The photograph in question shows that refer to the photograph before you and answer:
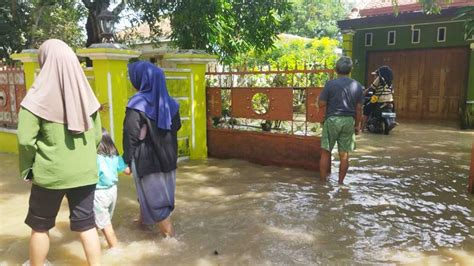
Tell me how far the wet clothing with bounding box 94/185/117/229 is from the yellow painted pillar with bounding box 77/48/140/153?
2.41m

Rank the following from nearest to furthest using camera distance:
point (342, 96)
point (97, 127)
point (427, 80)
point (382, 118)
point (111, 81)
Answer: point (97, 127), point (342, 96), point (111, 81), point (382, 118), point (427, 80)

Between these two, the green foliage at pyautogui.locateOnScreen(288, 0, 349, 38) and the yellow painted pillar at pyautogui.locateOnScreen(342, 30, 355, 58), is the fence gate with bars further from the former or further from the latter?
the green foliage at pyautogui.locateOnScreen(288, 0, 349, 38)

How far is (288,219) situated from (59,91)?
2576mm

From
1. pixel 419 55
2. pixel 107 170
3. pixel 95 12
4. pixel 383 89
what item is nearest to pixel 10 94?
pixel 95 12

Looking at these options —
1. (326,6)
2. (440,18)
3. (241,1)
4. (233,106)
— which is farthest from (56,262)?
(326,6)

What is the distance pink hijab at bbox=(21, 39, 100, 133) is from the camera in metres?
2.43

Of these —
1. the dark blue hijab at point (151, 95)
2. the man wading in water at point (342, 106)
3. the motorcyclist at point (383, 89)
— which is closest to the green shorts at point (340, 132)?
the man wading in water at point (342, 106)

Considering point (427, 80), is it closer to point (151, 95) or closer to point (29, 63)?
point (29, 63)

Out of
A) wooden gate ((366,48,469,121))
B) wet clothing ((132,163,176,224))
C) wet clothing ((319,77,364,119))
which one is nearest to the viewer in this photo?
wet clothing ((132,163,176,224))

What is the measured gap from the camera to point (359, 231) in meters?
3.82

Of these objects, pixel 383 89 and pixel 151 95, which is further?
pixel 383 89

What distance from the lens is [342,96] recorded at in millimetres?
5062

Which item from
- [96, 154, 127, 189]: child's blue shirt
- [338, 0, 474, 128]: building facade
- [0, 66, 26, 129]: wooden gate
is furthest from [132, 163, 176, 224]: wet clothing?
[338, 0, 474, 128]: building facade

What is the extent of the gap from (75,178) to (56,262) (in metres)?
1.06
